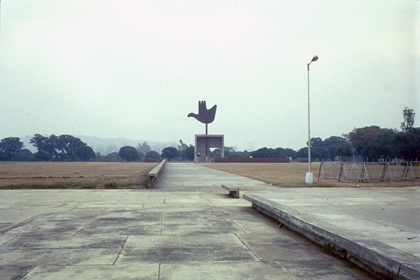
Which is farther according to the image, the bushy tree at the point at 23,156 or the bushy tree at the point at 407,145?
the bushy tree at the point at 23,156

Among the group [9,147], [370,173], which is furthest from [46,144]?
[370,173]

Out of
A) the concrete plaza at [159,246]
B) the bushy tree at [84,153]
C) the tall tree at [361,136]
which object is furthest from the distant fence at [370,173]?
the bushy tree at [84,153]

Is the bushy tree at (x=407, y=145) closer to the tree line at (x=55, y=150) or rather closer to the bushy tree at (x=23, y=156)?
the tree line at (x=55, y=150)

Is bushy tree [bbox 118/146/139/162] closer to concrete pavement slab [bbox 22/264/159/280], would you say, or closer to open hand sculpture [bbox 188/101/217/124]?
open hand sculpture [bbox 188/101/217/124]

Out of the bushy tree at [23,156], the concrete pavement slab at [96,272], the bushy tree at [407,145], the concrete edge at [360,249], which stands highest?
the bushy tree at [407,145]

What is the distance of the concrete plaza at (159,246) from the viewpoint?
4.44m

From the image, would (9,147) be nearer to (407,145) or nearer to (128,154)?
(128,154)

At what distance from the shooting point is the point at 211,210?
9578 mm

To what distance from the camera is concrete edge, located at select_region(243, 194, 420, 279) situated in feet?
12.5

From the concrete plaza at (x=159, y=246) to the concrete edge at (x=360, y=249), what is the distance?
0.14m

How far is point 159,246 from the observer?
18.7ft

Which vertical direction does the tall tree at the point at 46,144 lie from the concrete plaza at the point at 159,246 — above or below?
above

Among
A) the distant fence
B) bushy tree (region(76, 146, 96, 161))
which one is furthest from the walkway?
bushy tree (region(76, 146, 96, 161))

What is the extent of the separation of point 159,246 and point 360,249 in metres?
2.99
